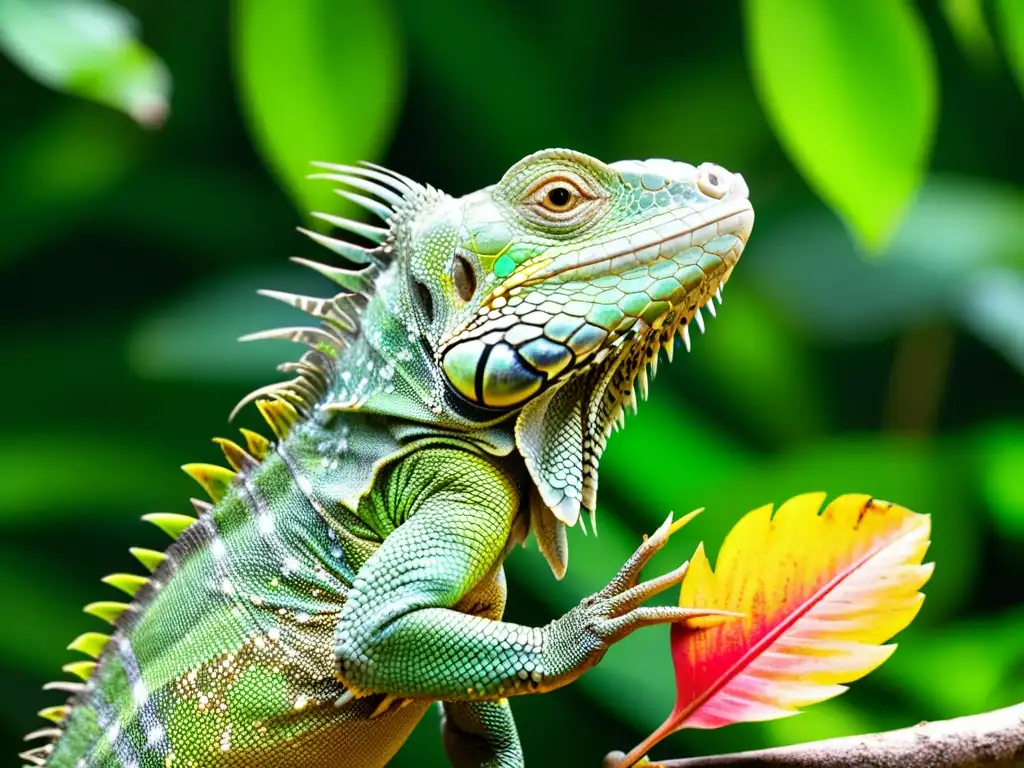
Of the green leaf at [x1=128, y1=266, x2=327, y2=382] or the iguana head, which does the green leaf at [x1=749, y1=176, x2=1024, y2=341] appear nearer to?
the green leaf at [x1=128, y1=266, x2=327, y2=382]

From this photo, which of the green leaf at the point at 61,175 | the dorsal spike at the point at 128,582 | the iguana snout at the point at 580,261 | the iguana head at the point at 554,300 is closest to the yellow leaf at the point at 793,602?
the iguana head at the point at 554,300

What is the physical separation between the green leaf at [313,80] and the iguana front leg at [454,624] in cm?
Result: 108

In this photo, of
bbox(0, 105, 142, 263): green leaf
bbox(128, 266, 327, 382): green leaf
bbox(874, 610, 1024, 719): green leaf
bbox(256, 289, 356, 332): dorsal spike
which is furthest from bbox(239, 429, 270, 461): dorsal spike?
bbox(0, 105, 142, 263): green leaf

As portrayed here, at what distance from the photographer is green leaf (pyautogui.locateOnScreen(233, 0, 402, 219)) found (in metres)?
2.35

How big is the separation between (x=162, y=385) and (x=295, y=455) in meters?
2.34

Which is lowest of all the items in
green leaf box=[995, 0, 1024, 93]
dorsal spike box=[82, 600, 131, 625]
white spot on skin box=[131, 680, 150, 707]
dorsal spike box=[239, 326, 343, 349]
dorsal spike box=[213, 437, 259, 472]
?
white spot on skin box=[131, 680, 150, 707]

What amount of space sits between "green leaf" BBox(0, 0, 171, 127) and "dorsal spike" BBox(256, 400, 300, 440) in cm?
87

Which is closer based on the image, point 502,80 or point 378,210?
point 378,210

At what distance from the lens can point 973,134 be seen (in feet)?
15.3

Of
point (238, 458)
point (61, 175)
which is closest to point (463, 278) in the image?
point (238, 458)

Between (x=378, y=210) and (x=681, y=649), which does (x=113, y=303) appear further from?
(x=681, y=649)

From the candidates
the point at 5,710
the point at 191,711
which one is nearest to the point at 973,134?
the point at 191,711

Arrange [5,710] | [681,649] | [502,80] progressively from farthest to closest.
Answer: [502,80] → [5,710] → [681,649]

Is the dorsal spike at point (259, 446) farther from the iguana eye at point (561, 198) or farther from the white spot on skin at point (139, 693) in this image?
the iguana eye at point (561, 198)
